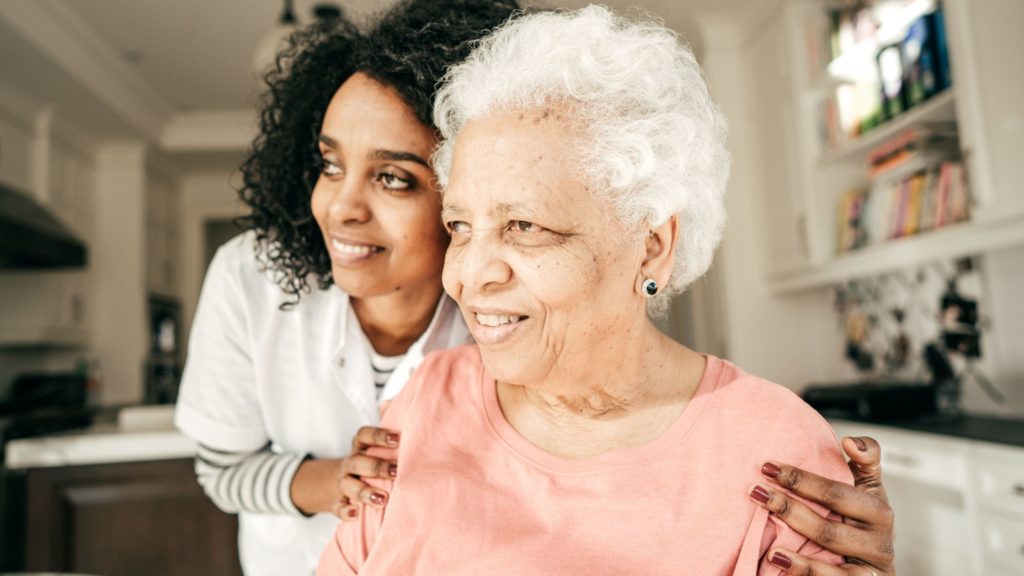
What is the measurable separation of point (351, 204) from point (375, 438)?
1.24ft

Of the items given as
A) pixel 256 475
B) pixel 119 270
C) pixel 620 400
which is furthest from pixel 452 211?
pixel 119 270

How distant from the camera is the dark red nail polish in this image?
0.87 metres

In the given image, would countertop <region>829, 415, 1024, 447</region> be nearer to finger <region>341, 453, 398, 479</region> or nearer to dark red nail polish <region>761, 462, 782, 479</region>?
dark red nail polish <region>761, 462, 782, 479</region>

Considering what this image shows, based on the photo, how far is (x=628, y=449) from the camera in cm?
96

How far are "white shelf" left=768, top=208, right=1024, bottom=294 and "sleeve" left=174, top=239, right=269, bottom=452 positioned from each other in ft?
7.66

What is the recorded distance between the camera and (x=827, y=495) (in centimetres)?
85

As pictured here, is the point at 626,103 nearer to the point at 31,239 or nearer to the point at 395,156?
the point at 395,156

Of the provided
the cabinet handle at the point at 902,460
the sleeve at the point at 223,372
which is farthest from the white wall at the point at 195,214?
the cabinet handle at the point at 902,460

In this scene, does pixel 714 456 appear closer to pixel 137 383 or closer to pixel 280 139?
pixel 280 139

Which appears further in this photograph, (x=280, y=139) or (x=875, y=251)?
(x=875, y=251)

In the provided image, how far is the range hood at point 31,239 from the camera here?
3.82 m

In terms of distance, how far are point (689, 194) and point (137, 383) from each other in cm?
618

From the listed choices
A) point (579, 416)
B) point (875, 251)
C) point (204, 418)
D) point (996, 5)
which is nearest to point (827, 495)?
point (579, 416)

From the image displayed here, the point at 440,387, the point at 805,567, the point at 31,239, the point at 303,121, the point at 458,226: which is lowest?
the point at 805,567
